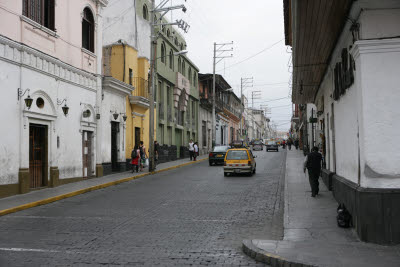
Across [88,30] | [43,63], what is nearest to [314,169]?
[43,63]

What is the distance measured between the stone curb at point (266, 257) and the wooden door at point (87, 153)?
44.8ft

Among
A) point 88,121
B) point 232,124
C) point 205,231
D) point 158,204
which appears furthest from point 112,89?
point 232,124

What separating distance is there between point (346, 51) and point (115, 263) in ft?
21.8

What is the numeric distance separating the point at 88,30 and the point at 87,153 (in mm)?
5947

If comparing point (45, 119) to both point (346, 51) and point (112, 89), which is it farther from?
point (346, 51)

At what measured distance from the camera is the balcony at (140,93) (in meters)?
24.8

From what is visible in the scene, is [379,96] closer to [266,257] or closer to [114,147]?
[266,257]

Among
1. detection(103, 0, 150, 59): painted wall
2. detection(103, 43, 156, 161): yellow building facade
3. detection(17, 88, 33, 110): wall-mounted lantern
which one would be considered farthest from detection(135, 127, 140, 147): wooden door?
detection(17, 88, 33, 110): wall-mounted lantern

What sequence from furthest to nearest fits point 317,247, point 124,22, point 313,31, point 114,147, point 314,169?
point 124,22 → point 114,147 → point 314,169 → point 313,31 → point 317,247

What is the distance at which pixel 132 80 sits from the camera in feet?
82.8

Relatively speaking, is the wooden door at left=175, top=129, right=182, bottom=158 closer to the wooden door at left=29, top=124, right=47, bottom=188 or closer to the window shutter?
the wooden door at left=29, top=124, right=47, bottom=188

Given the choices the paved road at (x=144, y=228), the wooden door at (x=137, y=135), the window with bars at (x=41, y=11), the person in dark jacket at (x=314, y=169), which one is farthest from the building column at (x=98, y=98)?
the person in dark jacket at (x=314, y=169)

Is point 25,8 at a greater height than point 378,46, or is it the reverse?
point 25,8

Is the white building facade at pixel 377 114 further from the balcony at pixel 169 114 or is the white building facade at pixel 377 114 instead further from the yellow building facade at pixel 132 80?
the balcony at pixel 169 114
